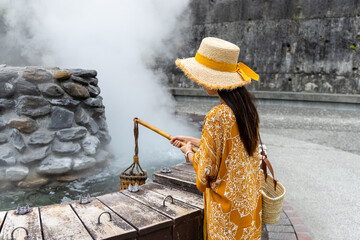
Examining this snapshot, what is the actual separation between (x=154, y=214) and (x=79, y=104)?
7.19 feet

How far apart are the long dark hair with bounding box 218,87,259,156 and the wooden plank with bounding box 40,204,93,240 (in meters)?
0.90

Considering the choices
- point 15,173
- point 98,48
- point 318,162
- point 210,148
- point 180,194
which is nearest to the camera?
point 210,148

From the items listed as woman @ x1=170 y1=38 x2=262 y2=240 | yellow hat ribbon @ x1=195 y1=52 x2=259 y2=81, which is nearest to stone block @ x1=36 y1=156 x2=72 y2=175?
woman @ x1=170 y1=38 x2=262 y2=240

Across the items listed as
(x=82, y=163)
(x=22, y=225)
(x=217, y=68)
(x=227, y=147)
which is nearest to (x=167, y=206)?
(x=227, y=147)

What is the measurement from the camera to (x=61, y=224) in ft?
5.21

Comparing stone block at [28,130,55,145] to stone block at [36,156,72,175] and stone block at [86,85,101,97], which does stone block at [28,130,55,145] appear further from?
stone block at [86,85,101,97]

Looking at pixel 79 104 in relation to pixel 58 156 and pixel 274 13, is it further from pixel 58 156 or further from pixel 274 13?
pixel 274 13

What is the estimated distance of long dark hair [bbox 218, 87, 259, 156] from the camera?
54.2 inches

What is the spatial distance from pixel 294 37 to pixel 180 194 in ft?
23.8

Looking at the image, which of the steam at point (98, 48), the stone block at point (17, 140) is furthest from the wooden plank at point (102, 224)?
the steam at point (98, 48)

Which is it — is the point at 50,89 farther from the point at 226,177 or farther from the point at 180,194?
the point at 226,177

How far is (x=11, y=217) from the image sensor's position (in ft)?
5.40

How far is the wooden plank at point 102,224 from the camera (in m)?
1.48

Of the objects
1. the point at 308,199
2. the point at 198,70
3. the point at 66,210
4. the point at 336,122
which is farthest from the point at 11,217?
the point at 336,122
